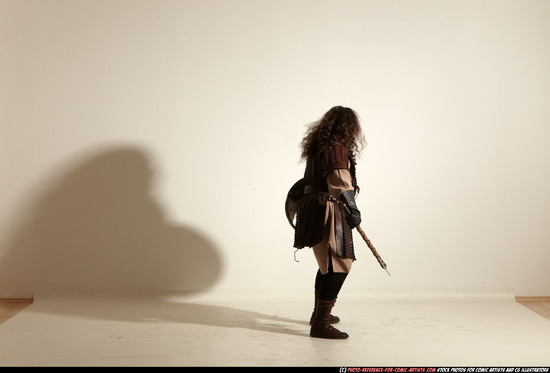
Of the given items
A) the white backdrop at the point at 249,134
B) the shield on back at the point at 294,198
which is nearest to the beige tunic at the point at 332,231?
the shield on back at the point at 294,198

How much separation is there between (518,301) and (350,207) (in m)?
1.88

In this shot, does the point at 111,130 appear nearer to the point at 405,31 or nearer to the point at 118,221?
the point at 118,221

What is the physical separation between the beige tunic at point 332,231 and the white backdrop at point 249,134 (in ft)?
3.31

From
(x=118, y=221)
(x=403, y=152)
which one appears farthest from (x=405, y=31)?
(x=118, y=221)

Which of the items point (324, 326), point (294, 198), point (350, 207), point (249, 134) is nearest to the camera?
point (350, 207)

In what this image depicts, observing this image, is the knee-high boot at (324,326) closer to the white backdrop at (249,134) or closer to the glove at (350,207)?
the glove at (350,207)

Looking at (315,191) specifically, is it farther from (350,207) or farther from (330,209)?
(350,207)

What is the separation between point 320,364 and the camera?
3.08m

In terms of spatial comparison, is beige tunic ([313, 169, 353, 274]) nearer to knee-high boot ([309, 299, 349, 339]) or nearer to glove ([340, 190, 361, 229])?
glove ([340, 190, 361, 229])

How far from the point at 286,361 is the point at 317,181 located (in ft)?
3.42

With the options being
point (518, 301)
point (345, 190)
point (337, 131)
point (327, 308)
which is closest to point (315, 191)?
point (345, 190)

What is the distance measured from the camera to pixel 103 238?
15.1ft

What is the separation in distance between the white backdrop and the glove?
1101 mm

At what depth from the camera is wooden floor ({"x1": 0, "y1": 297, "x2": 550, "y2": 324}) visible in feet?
13.9
